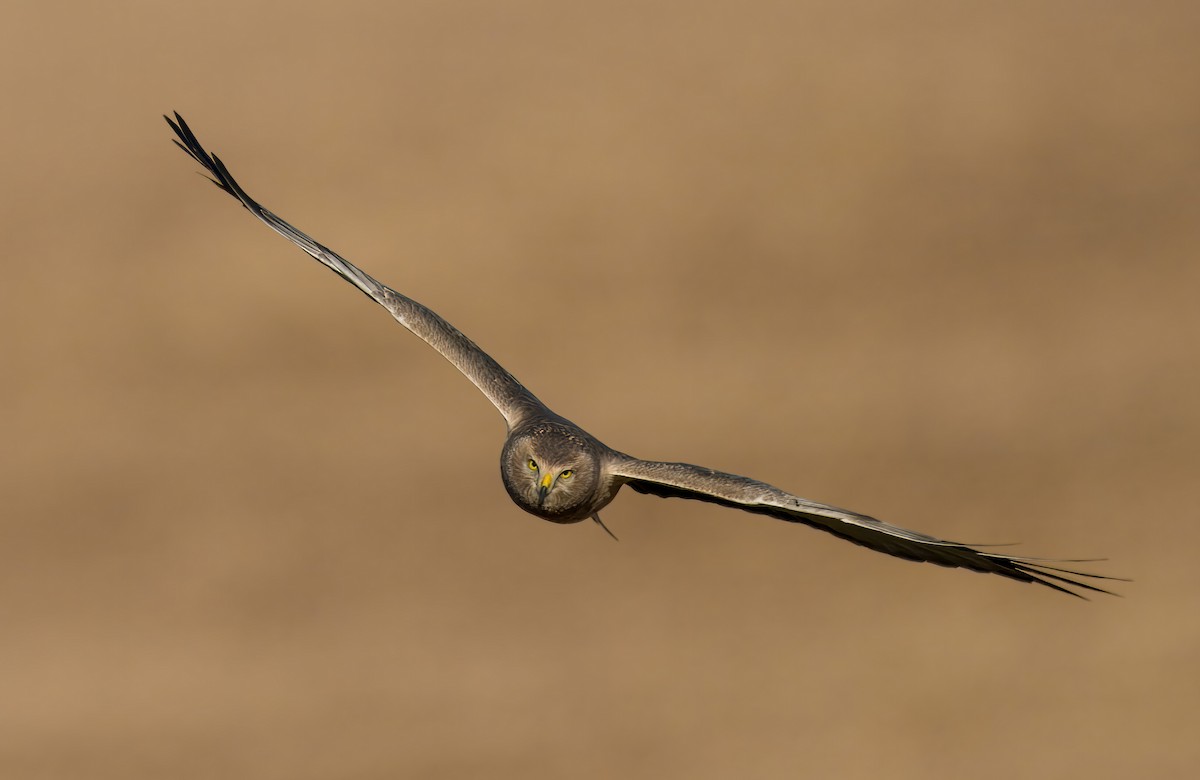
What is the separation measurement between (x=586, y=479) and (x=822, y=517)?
2.04 m

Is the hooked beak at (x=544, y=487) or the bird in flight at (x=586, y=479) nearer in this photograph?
the bird in flight at (x=586, y=479)

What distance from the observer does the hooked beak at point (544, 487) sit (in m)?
11.7

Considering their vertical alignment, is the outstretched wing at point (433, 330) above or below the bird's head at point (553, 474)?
above

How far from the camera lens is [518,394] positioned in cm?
1367

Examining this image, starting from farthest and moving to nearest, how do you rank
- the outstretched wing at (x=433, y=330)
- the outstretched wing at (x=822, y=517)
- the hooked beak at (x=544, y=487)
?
the outstretched wing at (x=433, y=330)
the hooked beak at (x=544, y=487)
the outstretched wing at (x=822, y=517)

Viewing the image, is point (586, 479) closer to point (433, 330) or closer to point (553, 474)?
point (553, 474)

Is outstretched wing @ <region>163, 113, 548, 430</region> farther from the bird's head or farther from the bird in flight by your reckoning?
the bird's head

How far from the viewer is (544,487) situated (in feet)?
38.4

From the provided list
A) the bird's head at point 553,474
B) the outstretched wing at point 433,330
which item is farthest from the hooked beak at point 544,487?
→ the outstretched wing at point 433,330

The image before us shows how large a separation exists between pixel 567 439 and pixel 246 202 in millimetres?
4573

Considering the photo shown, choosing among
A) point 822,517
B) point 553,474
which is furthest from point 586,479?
point 822,517

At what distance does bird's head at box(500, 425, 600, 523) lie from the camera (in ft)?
38.5

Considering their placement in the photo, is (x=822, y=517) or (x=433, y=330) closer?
(x=822, y=517)

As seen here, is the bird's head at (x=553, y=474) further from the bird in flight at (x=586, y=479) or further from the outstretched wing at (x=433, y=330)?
the outstretched wing at (x=433, y=330)
